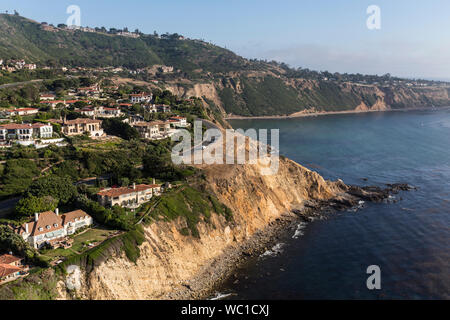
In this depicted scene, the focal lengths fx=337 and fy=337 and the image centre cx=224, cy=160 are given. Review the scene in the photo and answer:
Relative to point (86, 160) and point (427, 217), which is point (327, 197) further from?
point (86, 160)

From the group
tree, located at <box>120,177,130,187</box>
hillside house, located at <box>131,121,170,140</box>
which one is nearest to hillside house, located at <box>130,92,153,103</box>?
hillside house, located at <box>131,121,170,140</box>

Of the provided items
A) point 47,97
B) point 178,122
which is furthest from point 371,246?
point 47,97

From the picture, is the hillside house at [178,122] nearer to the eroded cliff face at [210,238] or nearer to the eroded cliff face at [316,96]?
the eroded cliff face at [210,238]

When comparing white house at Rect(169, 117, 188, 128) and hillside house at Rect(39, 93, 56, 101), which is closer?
white house at Rect(169, 117, 188, 128)

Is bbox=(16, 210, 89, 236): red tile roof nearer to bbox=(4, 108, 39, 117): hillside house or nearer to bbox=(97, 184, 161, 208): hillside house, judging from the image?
bbox=(97, 184, 161, 208): hillside house

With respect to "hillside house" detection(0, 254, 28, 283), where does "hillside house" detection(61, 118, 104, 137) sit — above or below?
above

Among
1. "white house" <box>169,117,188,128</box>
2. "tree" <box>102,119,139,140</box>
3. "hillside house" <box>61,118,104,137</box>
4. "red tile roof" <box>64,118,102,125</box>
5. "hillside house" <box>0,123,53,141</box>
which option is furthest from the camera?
"white house" <box>169,117,188,128</box>
